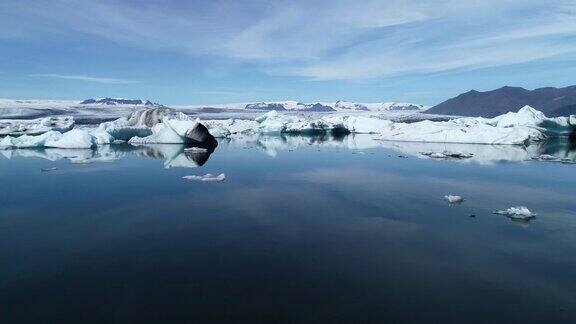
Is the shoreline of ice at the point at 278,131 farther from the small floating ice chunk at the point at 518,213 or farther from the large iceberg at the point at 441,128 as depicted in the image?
the small floating ice chunk at the point at 518,213

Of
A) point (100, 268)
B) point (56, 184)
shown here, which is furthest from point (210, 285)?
point (56, 184)

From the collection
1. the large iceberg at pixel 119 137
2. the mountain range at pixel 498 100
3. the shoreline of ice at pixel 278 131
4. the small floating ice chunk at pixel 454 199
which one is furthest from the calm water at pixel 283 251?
the mountain range at pixel 498 100

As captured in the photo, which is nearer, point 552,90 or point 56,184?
point 56,184

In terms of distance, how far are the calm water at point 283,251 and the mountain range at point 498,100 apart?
163m

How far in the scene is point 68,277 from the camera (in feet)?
13.9

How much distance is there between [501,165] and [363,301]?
35.6 feet

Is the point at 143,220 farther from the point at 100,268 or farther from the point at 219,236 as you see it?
the point at 100,268

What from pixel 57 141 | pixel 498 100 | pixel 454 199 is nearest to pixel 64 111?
pixel 57 141

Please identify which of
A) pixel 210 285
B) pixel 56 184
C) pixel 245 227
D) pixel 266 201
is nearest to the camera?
pixel 210 285

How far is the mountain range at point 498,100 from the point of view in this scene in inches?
6550

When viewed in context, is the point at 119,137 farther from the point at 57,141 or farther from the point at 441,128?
the point at 441,128

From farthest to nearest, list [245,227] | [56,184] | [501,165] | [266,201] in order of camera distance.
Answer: [501,165], [56,184], [266,201], [245,227]

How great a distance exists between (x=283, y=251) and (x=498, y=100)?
190m

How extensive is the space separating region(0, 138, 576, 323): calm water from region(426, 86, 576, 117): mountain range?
534 ft
